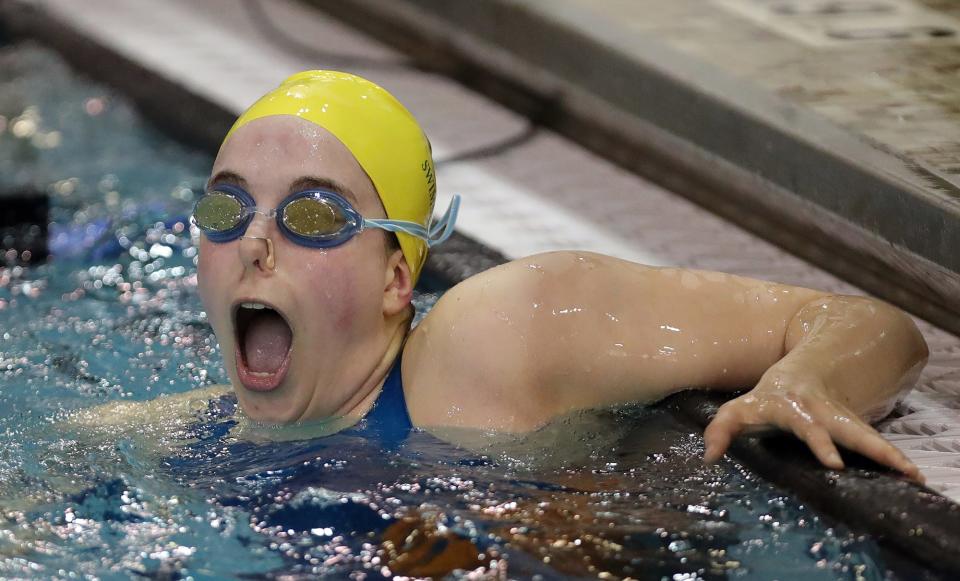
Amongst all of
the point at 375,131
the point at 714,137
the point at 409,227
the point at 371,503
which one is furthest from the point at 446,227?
the point at 714,137

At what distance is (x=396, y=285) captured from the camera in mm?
2688

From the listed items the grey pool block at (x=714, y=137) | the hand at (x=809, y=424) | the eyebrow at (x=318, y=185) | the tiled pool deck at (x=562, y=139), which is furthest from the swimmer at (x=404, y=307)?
the grey pool block at (x=714, y=137)

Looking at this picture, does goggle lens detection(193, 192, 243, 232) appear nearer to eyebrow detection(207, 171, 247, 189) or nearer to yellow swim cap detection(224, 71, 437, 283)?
eyebrow detection(207, 171, 247, 189)

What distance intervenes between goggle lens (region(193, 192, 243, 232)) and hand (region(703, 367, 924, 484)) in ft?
3.05

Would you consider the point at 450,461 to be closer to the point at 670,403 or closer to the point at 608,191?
the point at 670,403

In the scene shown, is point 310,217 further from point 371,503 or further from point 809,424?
point 809,424

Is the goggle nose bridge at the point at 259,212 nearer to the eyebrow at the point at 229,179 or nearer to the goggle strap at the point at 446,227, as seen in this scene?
the eyebrow at the point at 229,179

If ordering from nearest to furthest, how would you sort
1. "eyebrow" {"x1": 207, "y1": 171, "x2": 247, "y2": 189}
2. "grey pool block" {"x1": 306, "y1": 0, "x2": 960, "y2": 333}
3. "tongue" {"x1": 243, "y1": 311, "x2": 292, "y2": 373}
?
"eyebrow" {"x1": 207, "y1": 171, "x2": 247, "y2": 189}, "tongue" {"x1": 243, "y1": 311, "x2": 292, "y2": 373}, "grey pool block" {"x1": 306, "y1": 0, "x2": 960, "y2": 333}

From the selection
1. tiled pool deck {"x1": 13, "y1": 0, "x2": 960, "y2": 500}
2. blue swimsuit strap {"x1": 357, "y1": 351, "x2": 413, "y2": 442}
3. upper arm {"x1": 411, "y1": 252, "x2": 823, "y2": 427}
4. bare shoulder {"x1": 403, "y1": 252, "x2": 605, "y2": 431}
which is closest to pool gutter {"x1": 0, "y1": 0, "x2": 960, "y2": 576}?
upper arm {"x1": 411, "y1": 252, "x2": 823, "y2": 427}

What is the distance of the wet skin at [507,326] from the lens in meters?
2.53

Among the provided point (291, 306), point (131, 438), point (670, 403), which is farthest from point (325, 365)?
point (670, 403)

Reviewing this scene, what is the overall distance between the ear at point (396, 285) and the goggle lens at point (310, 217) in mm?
192

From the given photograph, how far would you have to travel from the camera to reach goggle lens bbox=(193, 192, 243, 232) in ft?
8.30

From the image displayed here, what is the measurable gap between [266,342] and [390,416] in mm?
276
